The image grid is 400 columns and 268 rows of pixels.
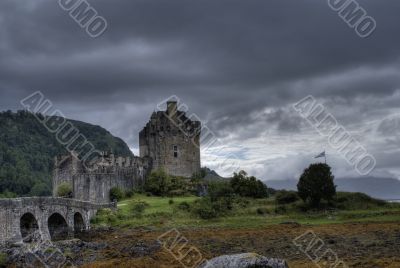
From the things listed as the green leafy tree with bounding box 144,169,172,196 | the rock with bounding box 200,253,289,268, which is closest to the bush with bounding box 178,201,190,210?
the green leafy tree with bounding box 144,169,172,196

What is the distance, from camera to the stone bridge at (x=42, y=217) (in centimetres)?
4591

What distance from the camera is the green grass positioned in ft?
202

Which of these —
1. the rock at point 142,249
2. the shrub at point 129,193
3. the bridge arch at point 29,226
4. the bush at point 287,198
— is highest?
the shrub at point 129,193

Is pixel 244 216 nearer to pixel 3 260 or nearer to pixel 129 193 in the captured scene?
pixel 129 193

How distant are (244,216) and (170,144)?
29.4 metres

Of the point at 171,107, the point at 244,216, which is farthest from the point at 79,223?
the point at 171,107

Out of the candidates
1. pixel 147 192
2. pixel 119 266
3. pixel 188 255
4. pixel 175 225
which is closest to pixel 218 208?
pixel 175 225

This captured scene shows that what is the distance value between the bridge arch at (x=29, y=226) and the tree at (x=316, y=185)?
2976 centimetres

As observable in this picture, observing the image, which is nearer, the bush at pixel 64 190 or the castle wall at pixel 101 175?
the castle wall at pixel 101 175

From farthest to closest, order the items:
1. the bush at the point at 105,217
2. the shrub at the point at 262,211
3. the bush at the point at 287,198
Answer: the bush at the point at 287,198
the shrub at the point at 262,211
the bush at the point at 105,217

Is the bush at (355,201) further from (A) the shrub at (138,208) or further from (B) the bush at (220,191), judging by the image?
(A) the shrub at (138,208)

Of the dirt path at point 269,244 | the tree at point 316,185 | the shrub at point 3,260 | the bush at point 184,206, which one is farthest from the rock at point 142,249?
the tree at point 316,185

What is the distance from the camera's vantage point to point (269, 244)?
155ft

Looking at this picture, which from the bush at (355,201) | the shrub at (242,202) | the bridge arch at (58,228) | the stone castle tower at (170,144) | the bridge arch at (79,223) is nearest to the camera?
the bridge arch at (58,228)
